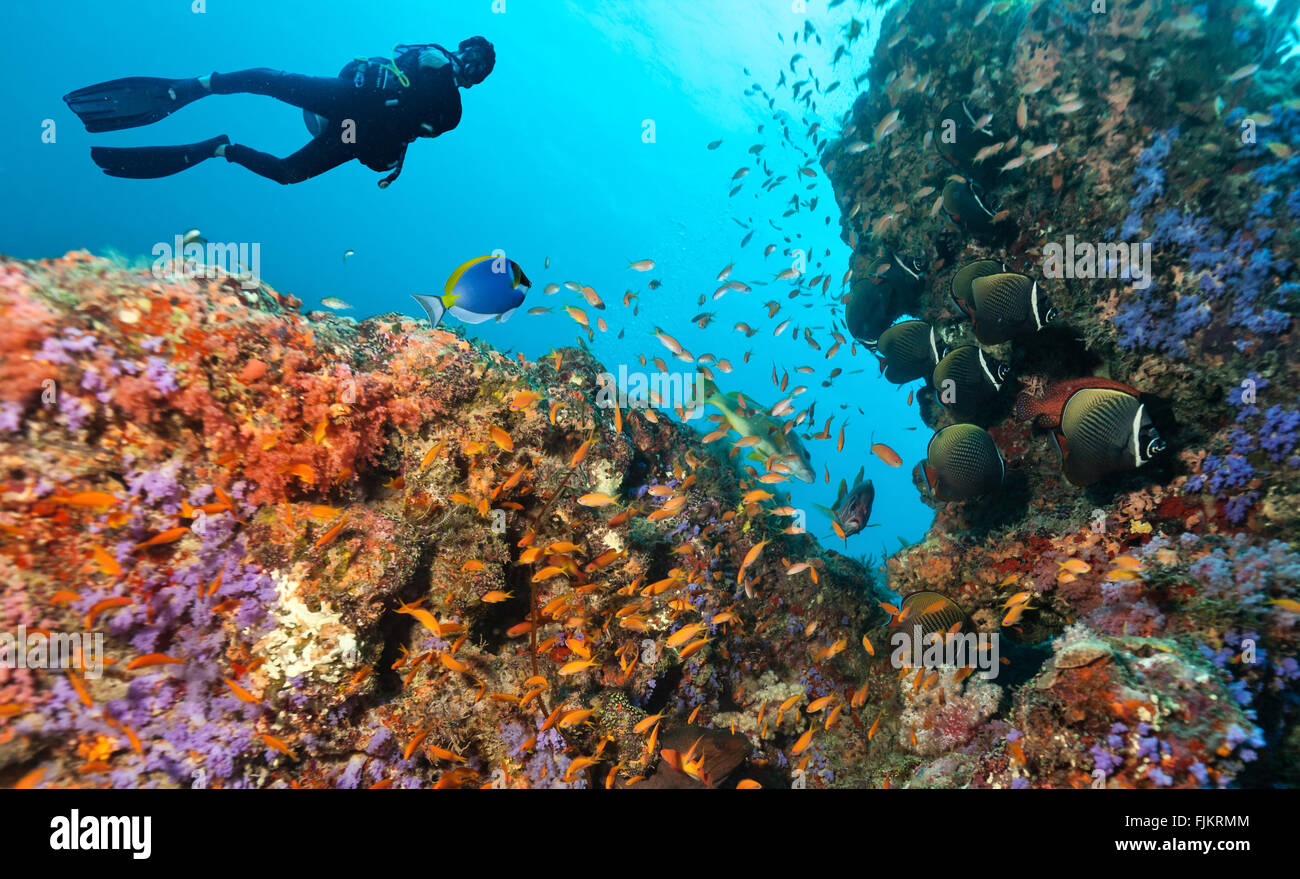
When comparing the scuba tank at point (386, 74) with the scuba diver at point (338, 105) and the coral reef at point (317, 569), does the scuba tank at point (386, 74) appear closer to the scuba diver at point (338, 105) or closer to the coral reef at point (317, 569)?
the scuba diver at point (338, 105)

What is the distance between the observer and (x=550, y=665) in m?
4.51

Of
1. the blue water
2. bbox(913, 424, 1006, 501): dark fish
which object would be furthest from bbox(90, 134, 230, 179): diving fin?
the blue water

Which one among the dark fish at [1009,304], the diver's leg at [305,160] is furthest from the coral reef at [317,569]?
the dark fish at [1009,304]

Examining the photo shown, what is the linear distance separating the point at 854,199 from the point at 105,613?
12137 millimetres

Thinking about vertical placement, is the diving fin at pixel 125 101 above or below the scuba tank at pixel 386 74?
below

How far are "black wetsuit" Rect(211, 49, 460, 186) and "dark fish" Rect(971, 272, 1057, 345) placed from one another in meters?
5.79

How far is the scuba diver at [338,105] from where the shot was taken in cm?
481

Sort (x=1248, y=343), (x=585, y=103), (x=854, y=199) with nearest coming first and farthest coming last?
(x=1248, y=343) → (x=854, y=199) → (x=585, y=103)

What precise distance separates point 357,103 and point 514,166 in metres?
103

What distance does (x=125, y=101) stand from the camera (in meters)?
4.70

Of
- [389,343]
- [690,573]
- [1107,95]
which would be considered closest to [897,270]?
[1107,95]

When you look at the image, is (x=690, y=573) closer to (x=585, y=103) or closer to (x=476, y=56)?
(x=476, y=56)

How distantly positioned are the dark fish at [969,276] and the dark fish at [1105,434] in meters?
1.67

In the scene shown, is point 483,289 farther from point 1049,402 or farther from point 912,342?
point 1049,402
